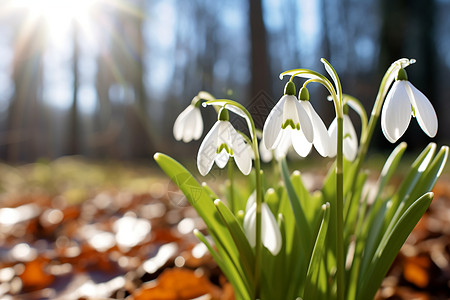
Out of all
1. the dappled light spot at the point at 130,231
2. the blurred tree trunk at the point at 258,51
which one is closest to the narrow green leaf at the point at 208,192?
the dappled light spot at the point at 130,231

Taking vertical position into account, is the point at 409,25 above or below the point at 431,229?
above

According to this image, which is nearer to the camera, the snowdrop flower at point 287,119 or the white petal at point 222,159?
the snowdrop flower at point 287,119

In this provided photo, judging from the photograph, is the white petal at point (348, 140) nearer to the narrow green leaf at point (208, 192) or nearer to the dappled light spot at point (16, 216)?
the narrow green leaf at point (208, 192)

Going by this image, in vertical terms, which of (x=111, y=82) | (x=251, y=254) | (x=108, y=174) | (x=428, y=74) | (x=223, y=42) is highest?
(x=223, y=42)

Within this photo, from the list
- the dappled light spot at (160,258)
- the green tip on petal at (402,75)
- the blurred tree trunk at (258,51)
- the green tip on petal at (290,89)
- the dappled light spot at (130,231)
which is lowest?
the dappled light spot at (130,231)

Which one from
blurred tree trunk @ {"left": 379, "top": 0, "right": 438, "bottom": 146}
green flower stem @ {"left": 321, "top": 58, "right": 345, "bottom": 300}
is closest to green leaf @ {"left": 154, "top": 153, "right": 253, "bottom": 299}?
green flower stem @ {"left": 321, "top": 58, "right": 345, "bottom": 300}

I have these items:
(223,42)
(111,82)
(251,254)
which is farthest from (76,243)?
(223,42)

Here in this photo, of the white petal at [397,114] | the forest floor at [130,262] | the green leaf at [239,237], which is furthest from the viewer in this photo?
the forest floor at [130,262]

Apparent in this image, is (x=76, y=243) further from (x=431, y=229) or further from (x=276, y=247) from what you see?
(x=431, y=229)
